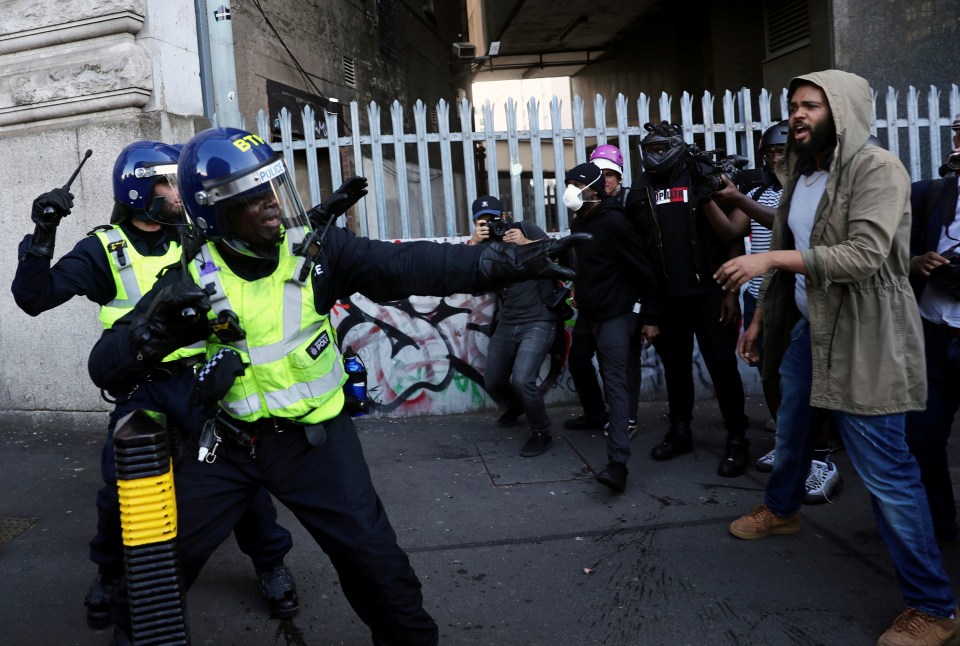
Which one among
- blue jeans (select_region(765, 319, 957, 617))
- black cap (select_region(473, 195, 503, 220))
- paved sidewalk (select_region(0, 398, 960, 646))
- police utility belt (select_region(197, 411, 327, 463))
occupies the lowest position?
paved sidewalk (select_region(0, 398, 960, 646))

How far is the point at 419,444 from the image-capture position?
5738mm

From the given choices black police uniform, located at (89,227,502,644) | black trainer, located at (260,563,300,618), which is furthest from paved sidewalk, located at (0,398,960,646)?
black police uniform, located at (89,227,502,644)

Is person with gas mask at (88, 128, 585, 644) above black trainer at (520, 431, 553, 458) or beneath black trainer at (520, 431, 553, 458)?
above

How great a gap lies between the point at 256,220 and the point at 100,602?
1.90 metres

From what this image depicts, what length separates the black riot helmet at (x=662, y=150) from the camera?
4738mm

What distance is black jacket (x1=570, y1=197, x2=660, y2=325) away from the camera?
15.9 ft

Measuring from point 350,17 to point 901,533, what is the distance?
33.3ft

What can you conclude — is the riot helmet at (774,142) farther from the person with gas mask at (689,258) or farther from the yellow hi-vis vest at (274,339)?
the yellow hi-vis vest at (274,339)

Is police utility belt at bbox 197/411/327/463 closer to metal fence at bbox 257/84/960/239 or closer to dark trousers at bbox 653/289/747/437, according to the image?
dark trousers at bbox 653/289/747/437

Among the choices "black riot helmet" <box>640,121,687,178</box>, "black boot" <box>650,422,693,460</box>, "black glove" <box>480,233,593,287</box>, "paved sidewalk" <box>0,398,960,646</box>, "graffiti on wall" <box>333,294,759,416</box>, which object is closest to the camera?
"black glove" <box>480,233,593,287</box>

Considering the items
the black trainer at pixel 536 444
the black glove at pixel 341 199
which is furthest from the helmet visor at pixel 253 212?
the black trainer at pixel 536 444

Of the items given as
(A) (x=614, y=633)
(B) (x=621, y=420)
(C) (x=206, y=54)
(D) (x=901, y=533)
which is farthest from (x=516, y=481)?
(C) (x=206, y=54)

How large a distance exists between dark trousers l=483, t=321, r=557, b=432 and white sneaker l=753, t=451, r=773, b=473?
4.40ft

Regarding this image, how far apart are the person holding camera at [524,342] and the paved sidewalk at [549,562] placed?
0.27 meters
